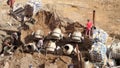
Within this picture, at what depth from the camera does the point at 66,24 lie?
18578 mm

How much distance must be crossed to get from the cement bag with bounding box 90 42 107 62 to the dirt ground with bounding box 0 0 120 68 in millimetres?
1130

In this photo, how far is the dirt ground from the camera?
17406mm

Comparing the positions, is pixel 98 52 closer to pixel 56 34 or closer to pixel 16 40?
pixel 56 34

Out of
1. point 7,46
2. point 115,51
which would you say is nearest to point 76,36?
point 115,51

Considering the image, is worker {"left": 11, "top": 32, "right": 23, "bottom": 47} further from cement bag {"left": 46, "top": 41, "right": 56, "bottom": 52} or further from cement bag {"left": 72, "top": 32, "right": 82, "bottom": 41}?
cement bag {"left": 72, "top": 32, "right": 82, "bottom": 41}

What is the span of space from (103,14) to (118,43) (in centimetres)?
467

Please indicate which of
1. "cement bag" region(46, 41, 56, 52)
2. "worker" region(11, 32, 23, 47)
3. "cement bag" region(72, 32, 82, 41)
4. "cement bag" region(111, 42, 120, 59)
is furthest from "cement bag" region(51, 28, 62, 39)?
"cement bag" region(111, 42, 120, 59)

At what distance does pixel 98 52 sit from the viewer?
16.4 m

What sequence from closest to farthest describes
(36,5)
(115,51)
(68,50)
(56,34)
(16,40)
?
(115,51), (68,50), (56,34), (16,40), (36,5)

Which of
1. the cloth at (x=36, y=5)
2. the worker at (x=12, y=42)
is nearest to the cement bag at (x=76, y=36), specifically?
the worker at (x=12, y=42)

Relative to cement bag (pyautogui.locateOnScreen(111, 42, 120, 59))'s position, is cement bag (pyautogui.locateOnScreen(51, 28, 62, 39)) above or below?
above

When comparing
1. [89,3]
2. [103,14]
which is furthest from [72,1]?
[103,14]

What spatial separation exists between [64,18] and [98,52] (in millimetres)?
3290

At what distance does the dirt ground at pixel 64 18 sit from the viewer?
17406 millimetres
